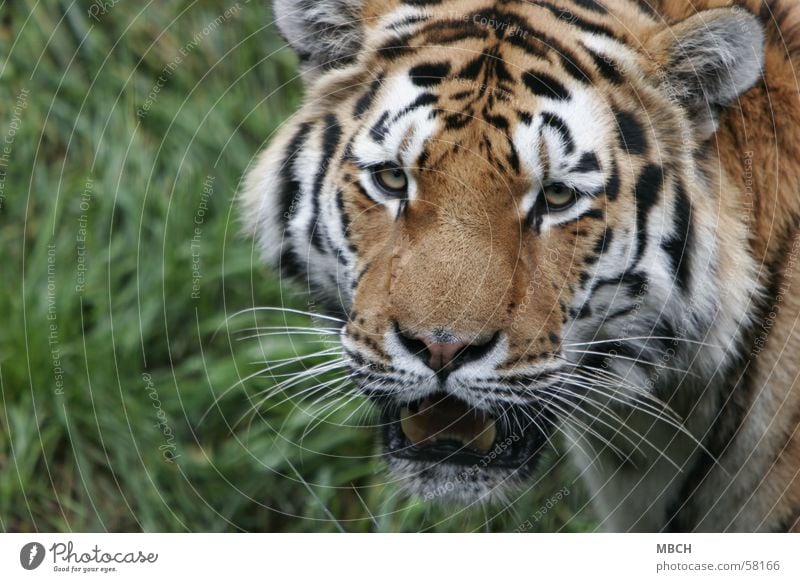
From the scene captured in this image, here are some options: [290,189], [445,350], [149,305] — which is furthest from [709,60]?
[149,305]

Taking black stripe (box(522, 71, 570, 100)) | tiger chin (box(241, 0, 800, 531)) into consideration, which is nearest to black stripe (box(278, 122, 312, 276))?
tiger chin (box(241, 0, 800, 531))

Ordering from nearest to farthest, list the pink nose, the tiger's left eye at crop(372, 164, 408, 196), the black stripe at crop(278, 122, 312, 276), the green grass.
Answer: the pink nose < the tiger's left eye at crop(372, 164, 408, 196) < the black stripe at crop(278, 122, 312, 276) < the green grass

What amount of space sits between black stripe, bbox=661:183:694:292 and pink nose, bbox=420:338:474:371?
31 cm

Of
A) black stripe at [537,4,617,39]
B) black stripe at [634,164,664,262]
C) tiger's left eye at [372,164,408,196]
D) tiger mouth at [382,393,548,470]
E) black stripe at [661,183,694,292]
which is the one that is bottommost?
tiger mouth at [382,393,548,470]

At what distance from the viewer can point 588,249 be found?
1.22 meters

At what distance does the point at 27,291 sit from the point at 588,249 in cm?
117

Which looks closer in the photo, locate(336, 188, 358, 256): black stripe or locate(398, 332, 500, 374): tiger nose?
locate(398, 332, 500, 374): tiger nose

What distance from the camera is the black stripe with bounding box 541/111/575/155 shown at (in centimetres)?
118

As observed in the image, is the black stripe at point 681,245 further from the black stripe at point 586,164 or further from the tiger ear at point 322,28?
the tiger ear at point 322,28

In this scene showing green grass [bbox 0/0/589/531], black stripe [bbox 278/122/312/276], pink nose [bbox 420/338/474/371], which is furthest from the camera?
green grass [bbox 0/0/589/531]

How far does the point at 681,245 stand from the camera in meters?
1.26

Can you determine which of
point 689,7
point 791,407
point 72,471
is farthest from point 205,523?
point 689,7

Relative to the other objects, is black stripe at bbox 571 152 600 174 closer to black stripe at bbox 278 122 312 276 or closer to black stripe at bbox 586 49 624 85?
black stripe at bbox 586 49 624 85
